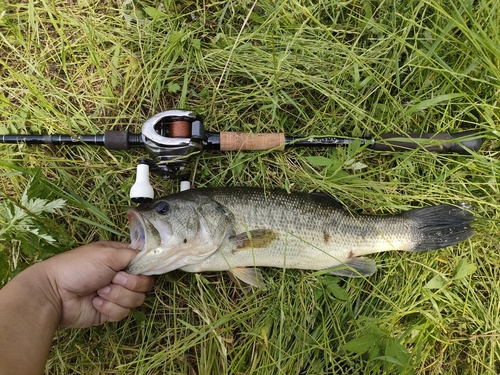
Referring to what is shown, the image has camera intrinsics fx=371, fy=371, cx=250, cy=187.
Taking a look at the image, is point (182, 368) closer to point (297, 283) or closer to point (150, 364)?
point (150, 364)

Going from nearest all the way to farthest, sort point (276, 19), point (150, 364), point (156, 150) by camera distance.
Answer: point (156, 150), point (150, 364), point (276, 19)

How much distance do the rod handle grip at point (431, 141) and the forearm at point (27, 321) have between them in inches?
103

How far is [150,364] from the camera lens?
294cm

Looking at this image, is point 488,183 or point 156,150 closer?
point 156,150

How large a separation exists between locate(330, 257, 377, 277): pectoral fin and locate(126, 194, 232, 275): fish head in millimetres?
974

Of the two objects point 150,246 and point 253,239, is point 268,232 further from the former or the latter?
point 150,246

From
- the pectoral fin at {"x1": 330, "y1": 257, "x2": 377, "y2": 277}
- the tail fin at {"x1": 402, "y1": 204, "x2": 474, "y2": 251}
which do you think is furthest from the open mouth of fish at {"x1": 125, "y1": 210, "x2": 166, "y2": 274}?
the tail fin at {"x1": 402, "y1": 204, "x2": 474, "y2": 251}

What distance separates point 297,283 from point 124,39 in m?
2.54

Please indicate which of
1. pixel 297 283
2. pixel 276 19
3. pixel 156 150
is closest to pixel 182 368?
pixel 297 283

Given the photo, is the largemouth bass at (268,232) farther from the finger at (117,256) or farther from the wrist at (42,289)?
the wrist at (42,289)

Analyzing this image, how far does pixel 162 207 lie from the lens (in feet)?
8.56

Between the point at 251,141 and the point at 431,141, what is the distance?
1417 millimetres

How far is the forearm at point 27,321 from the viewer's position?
213 cm

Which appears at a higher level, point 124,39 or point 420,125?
point 124,39
